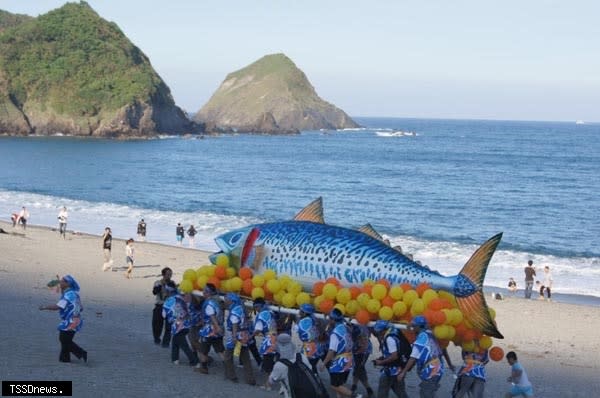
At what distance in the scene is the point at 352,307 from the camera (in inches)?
482

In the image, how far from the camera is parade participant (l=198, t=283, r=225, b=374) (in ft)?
41.5

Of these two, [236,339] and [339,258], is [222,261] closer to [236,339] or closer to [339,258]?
[236,339]

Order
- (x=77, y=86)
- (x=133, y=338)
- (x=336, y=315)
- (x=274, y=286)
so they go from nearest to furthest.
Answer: (x=336, y=315)
(x=274, y=286)
(x=133, y=338)
(x=77, y=86)

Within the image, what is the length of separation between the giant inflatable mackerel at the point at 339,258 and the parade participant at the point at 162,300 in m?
0.82

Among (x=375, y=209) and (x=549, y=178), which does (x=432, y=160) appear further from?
(x=375, y=209)

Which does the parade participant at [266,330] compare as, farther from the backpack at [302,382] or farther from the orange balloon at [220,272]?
the backpack at [302,382]

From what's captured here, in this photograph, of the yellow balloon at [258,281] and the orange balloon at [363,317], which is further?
the yellow balloon at [258,281]

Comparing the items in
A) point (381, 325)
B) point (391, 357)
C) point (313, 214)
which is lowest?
point (391, 357)

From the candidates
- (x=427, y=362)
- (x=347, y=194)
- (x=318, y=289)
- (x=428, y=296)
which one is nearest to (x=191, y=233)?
(x=318, y=289)

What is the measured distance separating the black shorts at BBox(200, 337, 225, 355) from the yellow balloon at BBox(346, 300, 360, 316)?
2.00m

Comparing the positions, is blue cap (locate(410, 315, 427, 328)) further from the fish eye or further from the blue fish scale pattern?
the fish eye

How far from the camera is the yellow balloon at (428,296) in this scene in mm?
11703

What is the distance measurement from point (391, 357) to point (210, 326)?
9.39ft

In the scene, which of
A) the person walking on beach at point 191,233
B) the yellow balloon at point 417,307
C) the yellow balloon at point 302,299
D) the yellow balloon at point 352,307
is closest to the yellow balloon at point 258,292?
the yellow balloon at point 302,299
